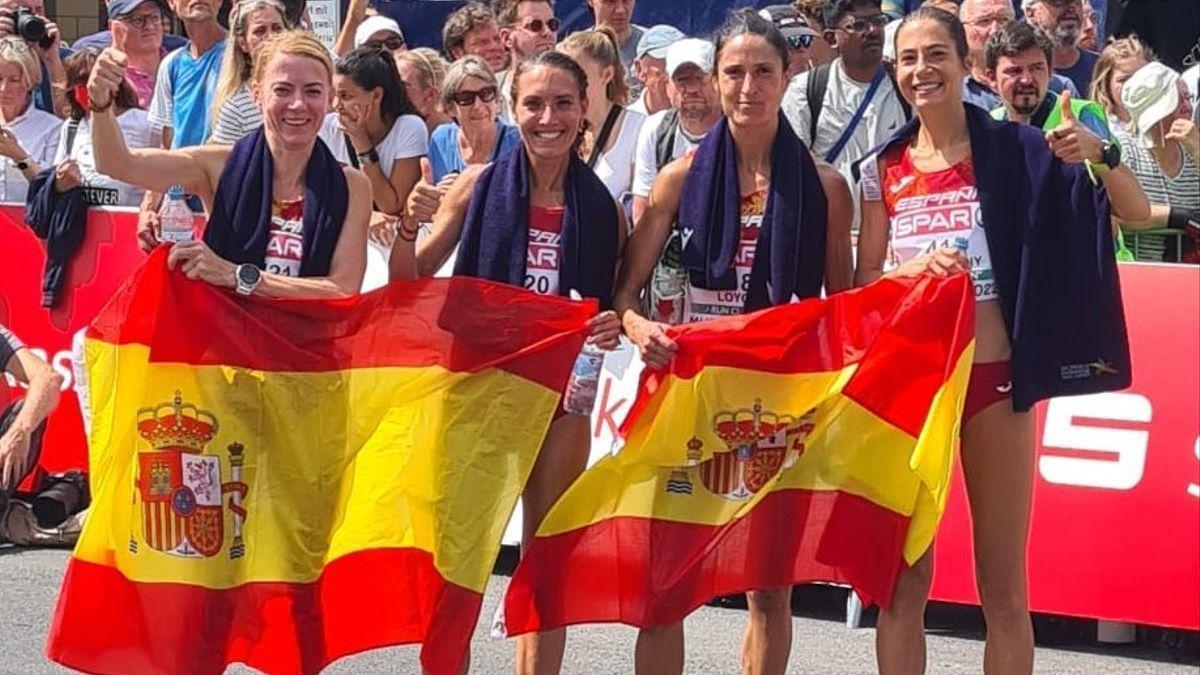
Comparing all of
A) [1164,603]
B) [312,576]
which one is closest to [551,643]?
[312,576]

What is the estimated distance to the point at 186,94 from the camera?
1067cm

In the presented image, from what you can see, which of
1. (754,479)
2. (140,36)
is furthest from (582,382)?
(140,36)

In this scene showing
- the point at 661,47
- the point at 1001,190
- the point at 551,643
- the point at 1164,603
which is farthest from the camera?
the point at 661,47

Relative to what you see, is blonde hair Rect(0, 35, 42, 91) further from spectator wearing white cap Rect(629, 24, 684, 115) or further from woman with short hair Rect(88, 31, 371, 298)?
woman with short hair Rect(88, 31, 371, 298)

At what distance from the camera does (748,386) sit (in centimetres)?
Answer: 657

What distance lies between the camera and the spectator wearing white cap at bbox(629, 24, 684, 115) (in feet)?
33.6

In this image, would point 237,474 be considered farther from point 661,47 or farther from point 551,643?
point 661,47

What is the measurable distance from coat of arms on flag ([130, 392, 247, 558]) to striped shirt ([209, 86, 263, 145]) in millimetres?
2927

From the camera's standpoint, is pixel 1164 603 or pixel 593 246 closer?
pixel 593 246

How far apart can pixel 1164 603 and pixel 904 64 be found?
2.98m

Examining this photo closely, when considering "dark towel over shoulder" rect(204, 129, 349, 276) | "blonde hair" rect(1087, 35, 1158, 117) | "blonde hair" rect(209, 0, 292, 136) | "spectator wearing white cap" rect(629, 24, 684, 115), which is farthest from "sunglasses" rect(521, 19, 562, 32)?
"dark towel over shoulder" rect(204, 129, 349, 276)

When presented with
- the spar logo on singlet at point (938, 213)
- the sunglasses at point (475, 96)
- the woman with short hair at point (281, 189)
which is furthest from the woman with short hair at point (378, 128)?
the spar logo on singlet at point (938, 213)

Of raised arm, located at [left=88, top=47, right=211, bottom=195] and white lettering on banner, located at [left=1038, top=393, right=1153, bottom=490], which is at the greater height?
raised arm, located at [left=88, top=47, right=211, bottom=195]

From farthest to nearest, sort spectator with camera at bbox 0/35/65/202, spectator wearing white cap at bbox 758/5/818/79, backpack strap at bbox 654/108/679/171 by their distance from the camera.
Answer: spectator with camera at bbox 0/35/65/202, spectator wearing white cap at bbox 758/5/818/79, backpack strap at bbox 654/108/679/171
